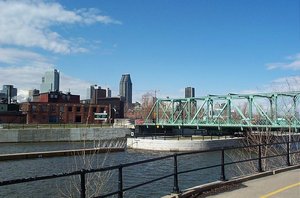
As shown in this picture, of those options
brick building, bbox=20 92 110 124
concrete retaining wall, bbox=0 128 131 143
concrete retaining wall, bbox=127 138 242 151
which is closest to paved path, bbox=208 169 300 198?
concrete retaining wall, bbox=127 138 242 151

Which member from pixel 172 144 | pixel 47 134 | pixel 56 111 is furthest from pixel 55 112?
pixel 172 144

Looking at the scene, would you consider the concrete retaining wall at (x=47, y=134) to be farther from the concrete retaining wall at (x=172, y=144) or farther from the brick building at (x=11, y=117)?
the brick building at (x=11, y=117)

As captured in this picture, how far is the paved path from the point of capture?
37.7 feet

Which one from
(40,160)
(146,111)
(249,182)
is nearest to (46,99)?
(146,111)

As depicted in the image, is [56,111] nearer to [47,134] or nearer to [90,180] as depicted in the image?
[47,134]

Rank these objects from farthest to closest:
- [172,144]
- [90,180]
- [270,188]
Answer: [172,144]
[90,180]
[270,188]

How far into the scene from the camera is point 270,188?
12.6 m

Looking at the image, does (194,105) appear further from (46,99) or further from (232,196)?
(232,196)

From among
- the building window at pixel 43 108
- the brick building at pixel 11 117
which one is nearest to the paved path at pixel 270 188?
the building window at pixel 43 108

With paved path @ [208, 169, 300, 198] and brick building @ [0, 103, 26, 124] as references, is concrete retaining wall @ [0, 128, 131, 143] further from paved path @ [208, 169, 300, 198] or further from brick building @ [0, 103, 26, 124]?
paved path @ [208, 169, 300, 198]

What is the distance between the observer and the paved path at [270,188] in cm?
1148

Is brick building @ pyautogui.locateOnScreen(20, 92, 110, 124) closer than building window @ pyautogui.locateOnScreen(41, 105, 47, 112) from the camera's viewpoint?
Yes

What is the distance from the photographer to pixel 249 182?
44.9ft

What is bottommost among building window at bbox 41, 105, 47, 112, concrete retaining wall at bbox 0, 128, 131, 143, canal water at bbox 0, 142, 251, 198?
canal water at bbox 0, 142, 251, 198
